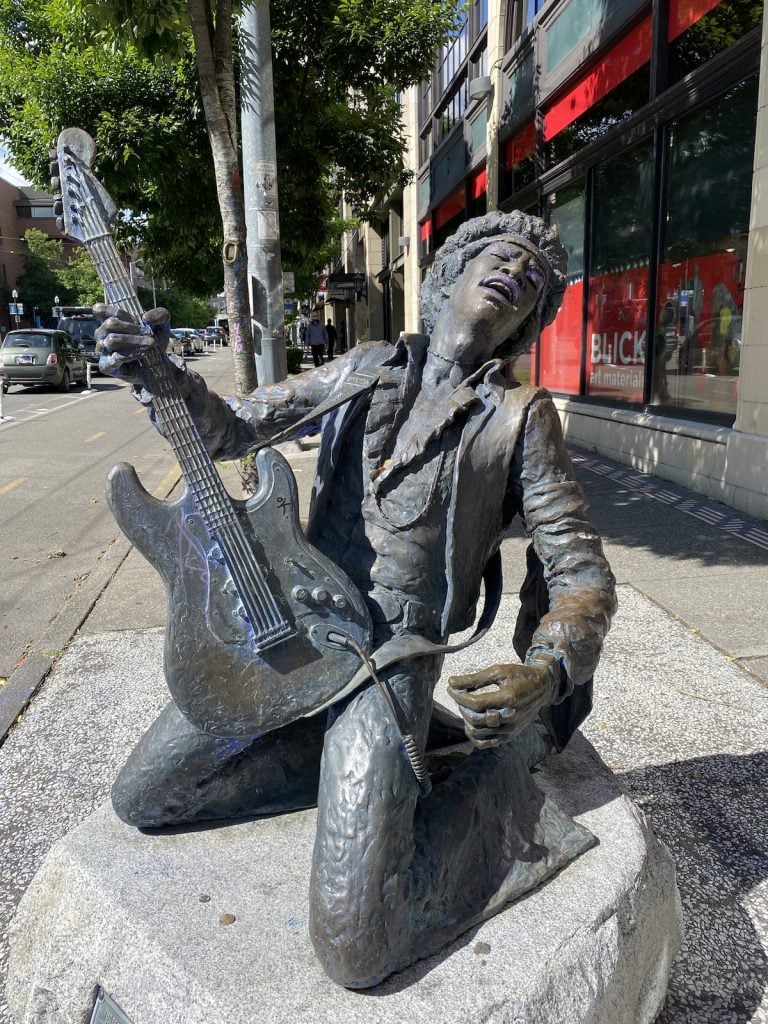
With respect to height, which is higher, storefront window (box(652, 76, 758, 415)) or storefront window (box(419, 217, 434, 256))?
storefront window (box(419, 217, 434, 256))

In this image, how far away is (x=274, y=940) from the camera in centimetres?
167

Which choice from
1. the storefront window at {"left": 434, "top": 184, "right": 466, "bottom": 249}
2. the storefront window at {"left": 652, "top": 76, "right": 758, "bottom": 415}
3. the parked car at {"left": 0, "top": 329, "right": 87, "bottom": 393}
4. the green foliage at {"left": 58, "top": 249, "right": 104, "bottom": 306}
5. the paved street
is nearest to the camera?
the paved street

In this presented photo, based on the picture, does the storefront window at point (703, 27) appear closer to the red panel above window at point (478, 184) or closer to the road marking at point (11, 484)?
the red panel above window at point (478, 184)

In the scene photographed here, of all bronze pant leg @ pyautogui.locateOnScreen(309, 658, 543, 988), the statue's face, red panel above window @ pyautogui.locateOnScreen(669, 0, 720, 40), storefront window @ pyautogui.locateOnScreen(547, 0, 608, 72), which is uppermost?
storefront window @ pyautogui.locateOnScreen(547, 0, 608, 72)

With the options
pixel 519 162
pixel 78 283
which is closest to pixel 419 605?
pixel 519 162

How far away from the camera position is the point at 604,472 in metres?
8.34

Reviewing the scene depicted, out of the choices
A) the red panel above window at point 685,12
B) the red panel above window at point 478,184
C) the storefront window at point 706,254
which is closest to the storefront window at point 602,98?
the red panel above window at point 685,12

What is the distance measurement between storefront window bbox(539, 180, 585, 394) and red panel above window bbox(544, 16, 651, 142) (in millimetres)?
821

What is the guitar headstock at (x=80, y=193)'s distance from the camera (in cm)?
176

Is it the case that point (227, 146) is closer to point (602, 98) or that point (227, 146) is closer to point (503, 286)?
point (602, 98)

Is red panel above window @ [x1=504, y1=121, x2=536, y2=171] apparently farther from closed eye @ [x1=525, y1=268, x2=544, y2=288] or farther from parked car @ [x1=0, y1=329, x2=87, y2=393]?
parked car @ [x1=0, y1=329, x2=87, y2=393]

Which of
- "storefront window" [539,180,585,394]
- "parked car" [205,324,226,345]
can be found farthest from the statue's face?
"parked car" [205,324,226,345]

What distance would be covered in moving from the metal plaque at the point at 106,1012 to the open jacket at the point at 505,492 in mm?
1075

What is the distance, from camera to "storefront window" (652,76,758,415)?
21.9 ft
